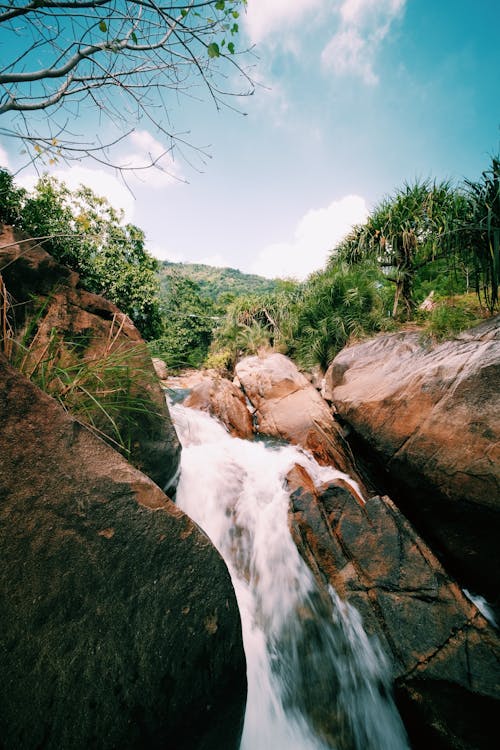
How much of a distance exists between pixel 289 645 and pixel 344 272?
807 centimetres

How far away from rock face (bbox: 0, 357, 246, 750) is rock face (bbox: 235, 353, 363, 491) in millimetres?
3362

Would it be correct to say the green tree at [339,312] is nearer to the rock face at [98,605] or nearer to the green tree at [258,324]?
the green tree at [258,324]

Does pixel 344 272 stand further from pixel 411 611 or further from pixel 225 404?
pixel 411 611

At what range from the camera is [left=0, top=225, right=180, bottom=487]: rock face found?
217 cm

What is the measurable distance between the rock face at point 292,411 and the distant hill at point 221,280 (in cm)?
3875

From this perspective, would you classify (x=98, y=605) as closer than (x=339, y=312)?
Yes

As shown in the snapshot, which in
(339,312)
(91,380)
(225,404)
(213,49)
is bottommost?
(225,404)

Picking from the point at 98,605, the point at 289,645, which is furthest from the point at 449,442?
the point at 98,605

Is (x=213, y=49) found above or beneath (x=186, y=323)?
above

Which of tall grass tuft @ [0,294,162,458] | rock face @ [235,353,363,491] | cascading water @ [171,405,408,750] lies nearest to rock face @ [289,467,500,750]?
cascading water @ [171,405,408,750]

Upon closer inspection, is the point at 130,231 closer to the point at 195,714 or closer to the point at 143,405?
the point at 143,405

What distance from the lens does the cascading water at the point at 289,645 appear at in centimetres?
195

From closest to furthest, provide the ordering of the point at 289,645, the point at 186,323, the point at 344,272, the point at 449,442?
1. the point at 289,645
2. the point at 449,442
3. the point at 344,272
4. the point at 186,323

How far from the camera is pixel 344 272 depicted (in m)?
8.07
